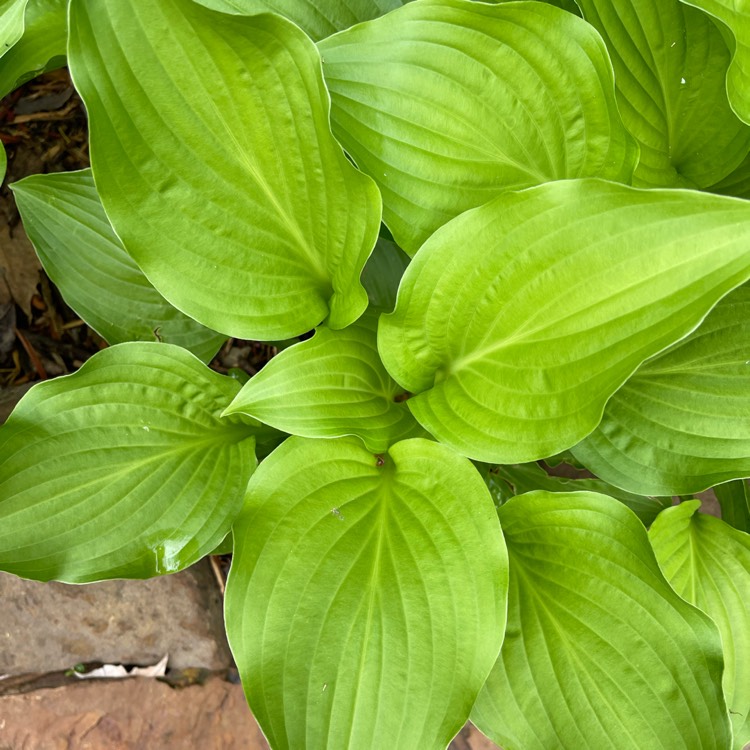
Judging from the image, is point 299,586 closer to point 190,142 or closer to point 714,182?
point 190,142

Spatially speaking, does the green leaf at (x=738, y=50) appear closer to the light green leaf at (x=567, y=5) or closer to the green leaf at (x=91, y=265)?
the light green leaf at (x=567, y=5)

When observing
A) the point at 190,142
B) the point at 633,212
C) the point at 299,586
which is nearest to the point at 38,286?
the point at 190,142

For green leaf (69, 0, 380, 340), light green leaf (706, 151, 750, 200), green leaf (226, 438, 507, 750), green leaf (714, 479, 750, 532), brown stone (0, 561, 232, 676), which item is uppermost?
green leaf (69, 0, 380, 340)

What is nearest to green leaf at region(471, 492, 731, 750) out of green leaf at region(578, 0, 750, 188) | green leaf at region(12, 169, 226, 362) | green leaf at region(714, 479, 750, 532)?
green leaf at region(714, 479, 750, 532)

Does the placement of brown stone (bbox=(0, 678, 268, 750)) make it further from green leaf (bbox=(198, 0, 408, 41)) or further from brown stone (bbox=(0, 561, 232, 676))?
green leaf (bbox=(198, 0, 408, 41))

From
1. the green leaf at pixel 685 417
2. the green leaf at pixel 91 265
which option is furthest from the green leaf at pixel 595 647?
the green leaf at pixel 91 265

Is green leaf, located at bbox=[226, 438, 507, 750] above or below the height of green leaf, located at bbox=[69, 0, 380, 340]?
below
